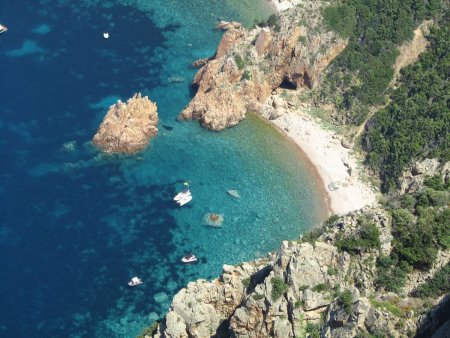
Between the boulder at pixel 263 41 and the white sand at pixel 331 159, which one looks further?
the boulder at pixel 263 41

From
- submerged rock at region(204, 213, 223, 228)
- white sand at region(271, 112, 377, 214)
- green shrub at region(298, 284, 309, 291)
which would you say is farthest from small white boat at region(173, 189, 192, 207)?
green shrub at region(298, 284, 309, 291)

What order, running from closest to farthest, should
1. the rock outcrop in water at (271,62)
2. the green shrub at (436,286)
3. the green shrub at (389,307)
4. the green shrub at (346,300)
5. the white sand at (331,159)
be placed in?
the green shrub at (389,307)
the green shrub at (346,300)
the green shrub at (436,286)
the white sand at (331,159)
the rock outcrop in water at (271,62)

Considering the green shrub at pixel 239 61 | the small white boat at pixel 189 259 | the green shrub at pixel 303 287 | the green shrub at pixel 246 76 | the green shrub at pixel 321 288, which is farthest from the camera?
the green shrub at pixel 239 61

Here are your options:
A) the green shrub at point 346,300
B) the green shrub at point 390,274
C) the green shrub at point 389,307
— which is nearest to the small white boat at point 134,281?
the green shrub at point 390,274

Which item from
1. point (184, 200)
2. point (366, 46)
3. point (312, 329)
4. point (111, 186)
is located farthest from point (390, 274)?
point (366, 46)

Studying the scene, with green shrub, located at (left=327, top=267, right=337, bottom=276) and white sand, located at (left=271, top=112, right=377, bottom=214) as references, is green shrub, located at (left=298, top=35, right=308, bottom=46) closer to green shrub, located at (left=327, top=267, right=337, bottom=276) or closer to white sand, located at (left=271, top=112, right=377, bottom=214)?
white sand, located at (left=271, top=112, right=377, bottom=214)

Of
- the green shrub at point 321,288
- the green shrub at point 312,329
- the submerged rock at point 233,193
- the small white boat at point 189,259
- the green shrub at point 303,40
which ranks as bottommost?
the small white boat at point 189,259

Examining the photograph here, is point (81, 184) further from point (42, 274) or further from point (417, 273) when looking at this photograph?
point (417, 273)

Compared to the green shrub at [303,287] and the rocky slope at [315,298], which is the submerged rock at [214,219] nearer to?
the rocky slope at [315,298]

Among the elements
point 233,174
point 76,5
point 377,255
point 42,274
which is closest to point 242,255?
point 233,174
